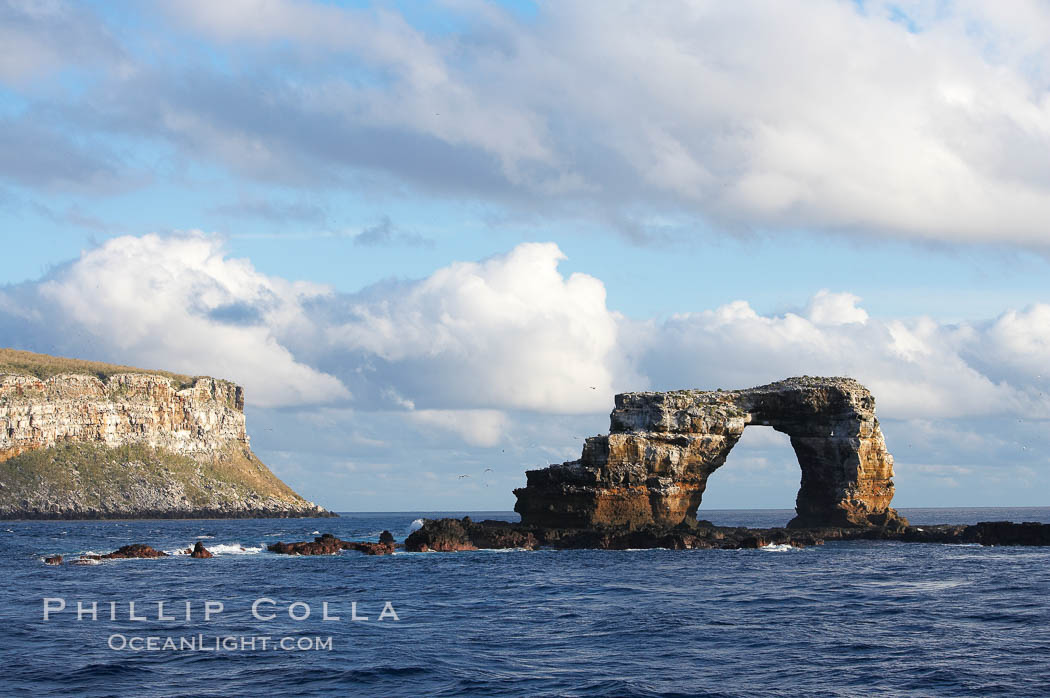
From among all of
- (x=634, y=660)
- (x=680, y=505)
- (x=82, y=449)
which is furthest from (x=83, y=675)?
(x=82, y=449)

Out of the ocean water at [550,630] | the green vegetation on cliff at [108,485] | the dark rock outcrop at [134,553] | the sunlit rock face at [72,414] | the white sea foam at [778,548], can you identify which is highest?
the sunlit rock face at [72,414]

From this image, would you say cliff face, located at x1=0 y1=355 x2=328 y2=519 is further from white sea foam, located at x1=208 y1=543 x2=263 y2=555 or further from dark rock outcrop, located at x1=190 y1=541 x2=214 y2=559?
dark rock outcrop, located at x1=190 y1=541 x2=214 y2=559

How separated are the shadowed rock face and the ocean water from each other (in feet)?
47.9

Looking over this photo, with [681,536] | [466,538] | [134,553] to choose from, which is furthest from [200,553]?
[681,536]

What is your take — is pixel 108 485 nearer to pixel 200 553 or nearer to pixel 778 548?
pixel 200 553

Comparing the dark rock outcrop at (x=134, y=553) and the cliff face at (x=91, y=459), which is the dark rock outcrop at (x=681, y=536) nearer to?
the dark rock outcrop at (x=134, y=553)

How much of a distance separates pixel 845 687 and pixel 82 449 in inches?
7110

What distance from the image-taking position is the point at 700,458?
247 feet

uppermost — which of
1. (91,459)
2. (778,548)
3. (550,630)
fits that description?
(91,459)

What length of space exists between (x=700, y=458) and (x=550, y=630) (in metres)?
42.5

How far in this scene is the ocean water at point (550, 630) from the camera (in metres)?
25.9

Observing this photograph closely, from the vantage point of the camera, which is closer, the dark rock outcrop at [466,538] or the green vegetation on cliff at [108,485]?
the dark rock outcrop at [466,538]

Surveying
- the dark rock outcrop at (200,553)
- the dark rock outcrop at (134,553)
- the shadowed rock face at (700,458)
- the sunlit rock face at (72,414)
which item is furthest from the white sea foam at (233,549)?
the sunlit rock face at (72,414)

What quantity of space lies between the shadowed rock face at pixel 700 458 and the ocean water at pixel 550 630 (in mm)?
14589
